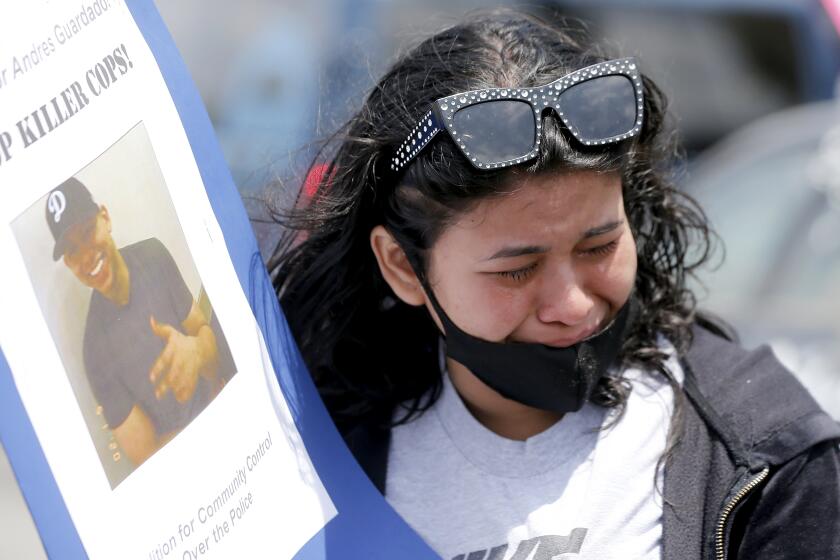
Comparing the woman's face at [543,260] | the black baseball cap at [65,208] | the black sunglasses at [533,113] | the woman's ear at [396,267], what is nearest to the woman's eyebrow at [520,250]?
the woman's face at [543,260]

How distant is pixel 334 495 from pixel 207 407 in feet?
0.86

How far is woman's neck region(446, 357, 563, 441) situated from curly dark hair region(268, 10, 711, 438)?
0.06 metres

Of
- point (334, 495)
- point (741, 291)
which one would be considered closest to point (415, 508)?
point (334, 495)

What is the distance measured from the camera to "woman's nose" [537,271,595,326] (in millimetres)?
1674

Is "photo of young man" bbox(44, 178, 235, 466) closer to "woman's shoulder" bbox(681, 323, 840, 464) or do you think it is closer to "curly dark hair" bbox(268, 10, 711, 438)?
"curly dark hair" bbox(268, 10, 711, 438)

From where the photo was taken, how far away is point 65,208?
133cm

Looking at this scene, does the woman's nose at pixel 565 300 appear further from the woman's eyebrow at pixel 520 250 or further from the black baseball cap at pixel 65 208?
the black baseball cap at pixel 65 208

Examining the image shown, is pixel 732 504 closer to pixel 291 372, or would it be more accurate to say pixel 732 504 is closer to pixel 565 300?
pixel 565 300

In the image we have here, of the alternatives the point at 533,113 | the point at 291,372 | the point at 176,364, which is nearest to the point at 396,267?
the point at 291,372

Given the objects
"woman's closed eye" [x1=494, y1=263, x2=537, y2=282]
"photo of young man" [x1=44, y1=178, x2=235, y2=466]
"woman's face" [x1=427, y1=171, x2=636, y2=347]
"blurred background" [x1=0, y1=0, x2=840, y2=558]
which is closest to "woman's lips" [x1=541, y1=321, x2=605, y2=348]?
"woman's face" [x1=427, y1=171, x2=636, y2=347]

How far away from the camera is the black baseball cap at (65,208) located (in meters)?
1.31

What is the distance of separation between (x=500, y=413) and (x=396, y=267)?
0.88 ft

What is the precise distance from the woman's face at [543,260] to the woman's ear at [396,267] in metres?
0.10

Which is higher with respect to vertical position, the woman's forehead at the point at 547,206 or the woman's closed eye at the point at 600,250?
the woman's forehead at the point at 547,206
